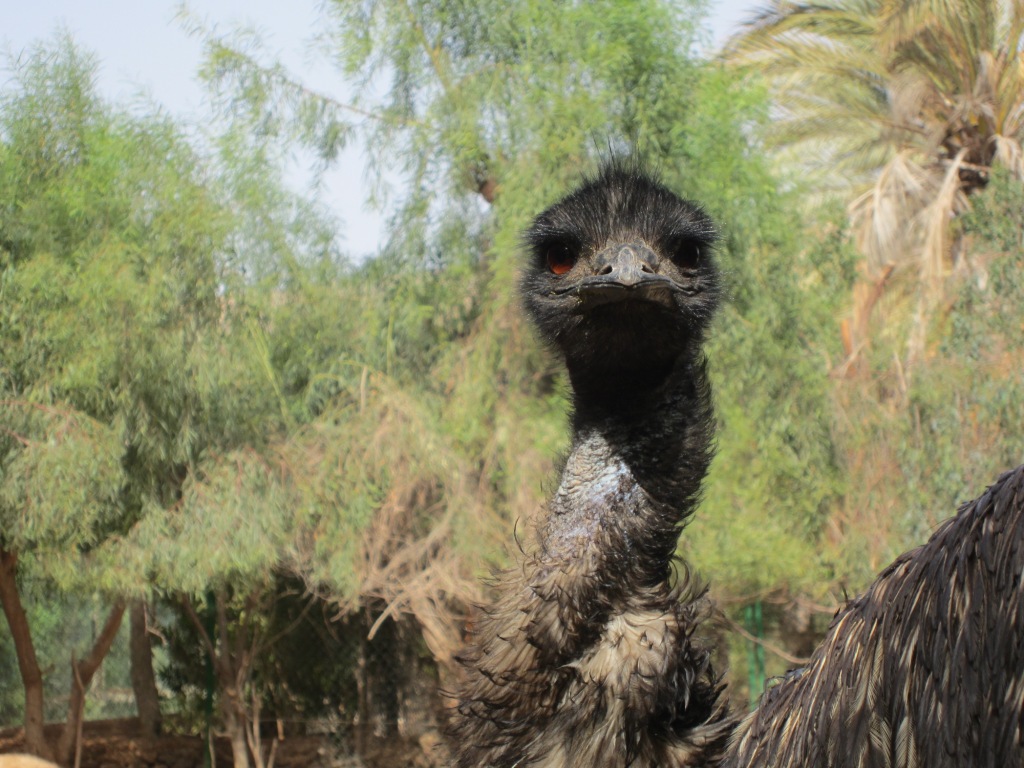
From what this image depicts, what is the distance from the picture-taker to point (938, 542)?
1.65 m

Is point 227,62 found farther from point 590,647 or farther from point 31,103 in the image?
point 590,647

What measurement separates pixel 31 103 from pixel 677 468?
19.8ft

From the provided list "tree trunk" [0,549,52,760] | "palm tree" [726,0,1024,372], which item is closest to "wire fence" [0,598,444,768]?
"tree trunk" [0,549,52,760]

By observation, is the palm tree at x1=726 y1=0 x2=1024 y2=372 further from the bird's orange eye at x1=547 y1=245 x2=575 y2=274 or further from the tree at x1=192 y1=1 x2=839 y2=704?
the bird's orange eye at x1=547 y1=245 x2=575 y2=274

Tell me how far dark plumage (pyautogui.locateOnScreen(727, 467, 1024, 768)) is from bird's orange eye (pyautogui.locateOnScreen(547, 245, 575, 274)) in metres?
0.87

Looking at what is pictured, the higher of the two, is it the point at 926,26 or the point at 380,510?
the point at 926,26

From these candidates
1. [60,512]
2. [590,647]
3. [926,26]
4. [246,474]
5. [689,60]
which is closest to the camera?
[590,647]

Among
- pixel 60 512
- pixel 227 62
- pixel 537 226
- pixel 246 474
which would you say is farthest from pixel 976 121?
pixel 537 226

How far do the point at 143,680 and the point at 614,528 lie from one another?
890 cm

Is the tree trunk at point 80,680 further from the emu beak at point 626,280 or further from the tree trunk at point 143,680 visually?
the emu beak at point 626,280

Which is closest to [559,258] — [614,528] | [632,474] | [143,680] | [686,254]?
[686,254]

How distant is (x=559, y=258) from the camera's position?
243 cm

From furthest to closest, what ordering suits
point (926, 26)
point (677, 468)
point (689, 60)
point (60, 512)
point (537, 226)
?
point (926, 26)
point (689, 60)
point (60, 512)
point (537, 226)
point (677, 468)

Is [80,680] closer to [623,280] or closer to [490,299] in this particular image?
[490,299]
